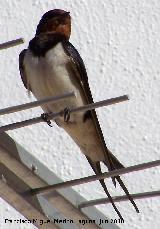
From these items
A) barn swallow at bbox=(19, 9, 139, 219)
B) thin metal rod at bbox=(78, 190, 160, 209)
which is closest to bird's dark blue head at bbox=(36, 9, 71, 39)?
barn swallow at bbox=(19, 9, 139, 219)

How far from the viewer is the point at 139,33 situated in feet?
5.79

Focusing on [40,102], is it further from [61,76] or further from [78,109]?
[61,76]

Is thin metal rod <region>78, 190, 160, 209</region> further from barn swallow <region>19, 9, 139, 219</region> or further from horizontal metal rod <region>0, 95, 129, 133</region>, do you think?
horizontal metal rod <region>0, 95, 129, 133</region>

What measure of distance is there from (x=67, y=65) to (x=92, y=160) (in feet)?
0.51

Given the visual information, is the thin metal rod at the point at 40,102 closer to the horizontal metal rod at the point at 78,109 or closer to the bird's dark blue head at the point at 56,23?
the horizontal metal rod at the point at 78,109

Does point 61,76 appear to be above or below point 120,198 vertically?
above

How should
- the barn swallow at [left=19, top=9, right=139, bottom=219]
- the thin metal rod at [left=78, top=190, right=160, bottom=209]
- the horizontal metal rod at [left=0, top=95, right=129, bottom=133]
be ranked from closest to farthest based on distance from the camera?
the horizontal metal rod at [left=0, top=95, right=129, bottom=133] → the thin metal rod at [left=78, top=190, right=160, bottom=209] → the barn swallow at [left=19, top=9, right=139, bottom=219]

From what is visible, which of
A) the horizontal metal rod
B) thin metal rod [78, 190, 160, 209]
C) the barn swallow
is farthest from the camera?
the barn swallow

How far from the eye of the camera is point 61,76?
1.31m

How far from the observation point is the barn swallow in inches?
51.0

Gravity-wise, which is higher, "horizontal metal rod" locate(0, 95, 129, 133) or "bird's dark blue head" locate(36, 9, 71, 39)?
"bird's dark blue head" locate(36, 9, 71, 39)

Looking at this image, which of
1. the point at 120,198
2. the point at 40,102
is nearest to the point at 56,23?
the point at 120,198

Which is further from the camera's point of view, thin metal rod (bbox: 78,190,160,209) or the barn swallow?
the barn swallow

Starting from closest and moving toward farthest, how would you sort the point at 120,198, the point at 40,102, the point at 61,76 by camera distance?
the point at 40,102 < the point at 120,198 < the point at 61,76
